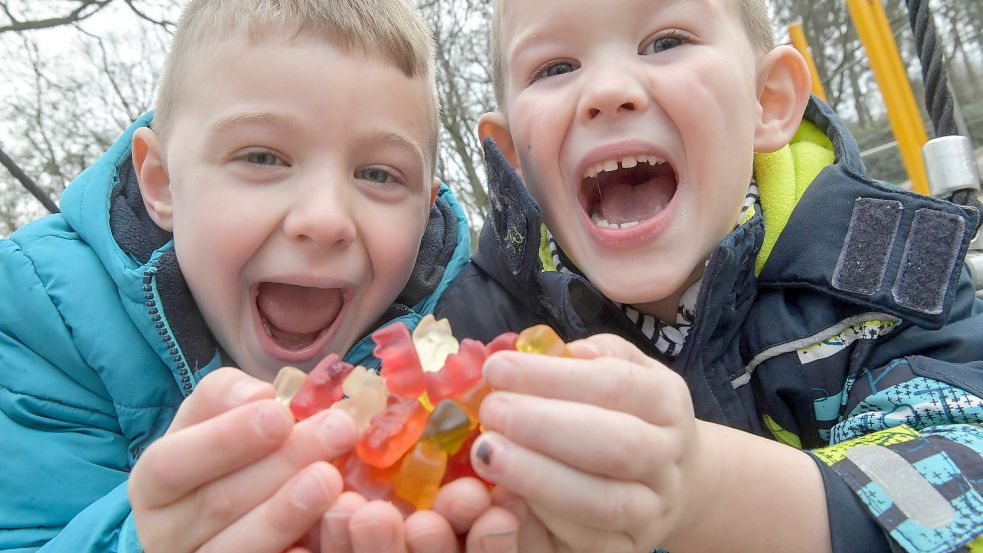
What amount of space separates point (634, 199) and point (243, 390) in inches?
39.4

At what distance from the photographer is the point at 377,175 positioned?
148 cm

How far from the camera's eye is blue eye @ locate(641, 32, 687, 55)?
135cm

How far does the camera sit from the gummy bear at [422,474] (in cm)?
71

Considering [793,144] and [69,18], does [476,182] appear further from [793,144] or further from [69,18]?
[793,144]

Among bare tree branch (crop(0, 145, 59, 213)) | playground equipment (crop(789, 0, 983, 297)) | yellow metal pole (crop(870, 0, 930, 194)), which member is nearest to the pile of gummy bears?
playground equipment (crop(789, 0, 983, 297))

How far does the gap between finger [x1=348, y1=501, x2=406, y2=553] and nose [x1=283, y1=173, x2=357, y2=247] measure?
0.73 metres

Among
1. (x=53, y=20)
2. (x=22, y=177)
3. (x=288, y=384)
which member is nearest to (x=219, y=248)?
(x=288, y=384)

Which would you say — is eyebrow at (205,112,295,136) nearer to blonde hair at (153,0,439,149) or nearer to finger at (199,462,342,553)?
blonde hair at (153,0,439,149)

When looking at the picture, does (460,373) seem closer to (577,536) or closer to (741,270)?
(577,536)

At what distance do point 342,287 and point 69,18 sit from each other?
18.5 ft

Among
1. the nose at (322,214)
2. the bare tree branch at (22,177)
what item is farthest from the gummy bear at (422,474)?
the bare tree branch at (22,177)

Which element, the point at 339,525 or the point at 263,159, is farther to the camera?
the point at 263,159

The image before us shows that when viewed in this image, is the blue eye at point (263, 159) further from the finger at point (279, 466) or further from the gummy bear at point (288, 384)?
the finger at point (279, 466)

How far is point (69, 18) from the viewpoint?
18.1 feet
